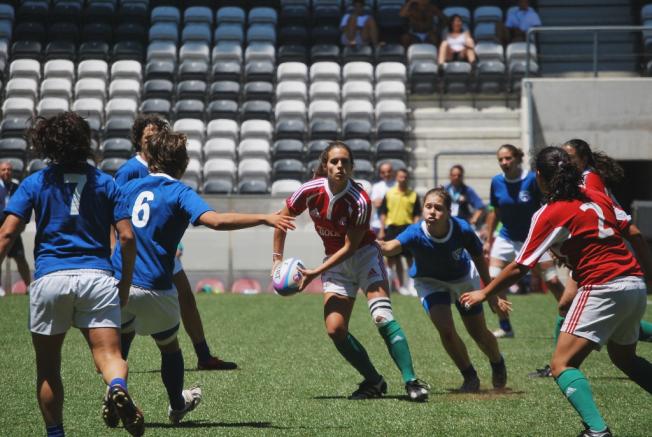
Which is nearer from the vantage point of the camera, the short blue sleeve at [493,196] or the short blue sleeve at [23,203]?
the short blue sleeve at [23,203]

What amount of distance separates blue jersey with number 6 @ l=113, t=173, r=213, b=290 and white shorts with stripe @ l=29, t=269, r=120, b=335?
2.41 ft

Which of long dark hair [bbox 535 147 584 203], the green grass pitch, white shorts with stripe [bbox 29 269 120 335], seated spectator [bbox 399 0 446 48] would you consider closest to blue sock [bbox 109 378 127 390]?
white shorts with stripe [bbox 29 269 120 335]

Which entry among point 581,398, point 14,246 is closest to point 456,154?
point 14,246

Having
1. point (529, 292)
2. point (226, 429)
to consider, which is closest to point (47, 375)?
point (226, 429)

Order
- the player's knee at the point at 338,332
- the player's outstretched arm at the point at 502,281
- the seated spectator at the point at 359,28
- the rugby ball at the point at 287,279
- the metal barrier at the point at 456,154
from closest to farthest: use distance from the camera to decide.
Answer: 1. the player's outstretched arm at the point at 502,281
2. the rugby ball at the point at 287,279
3. the player's knee at the point at 338,332
4. the metal barrier at the point at 456,154
5. the seated spectator at the point at 359,28

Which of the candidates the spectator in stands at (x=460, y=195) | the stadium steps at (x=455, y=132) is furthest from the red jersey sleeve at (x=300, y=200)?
the stadium steps at (x=455, y=132)

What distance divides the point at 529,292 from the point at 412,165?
390 centimetres

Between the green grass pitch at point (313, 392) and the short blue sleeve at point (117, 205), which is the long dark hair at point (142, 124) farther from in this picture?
the short blue sleeve at point (117, 205)

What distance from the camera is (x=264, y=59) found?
71.5 ft

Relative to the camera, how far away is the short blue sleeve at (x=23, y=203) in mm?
4996


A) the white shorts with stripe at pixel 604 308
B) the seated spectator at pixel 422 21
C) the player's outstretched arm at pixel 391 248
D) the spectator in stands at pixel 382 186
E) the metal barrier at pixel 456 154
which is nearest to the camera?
the white shorts with stripe at pixel 604 308

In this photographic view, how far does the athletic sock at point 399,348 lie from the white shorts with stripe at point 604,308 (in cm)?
188

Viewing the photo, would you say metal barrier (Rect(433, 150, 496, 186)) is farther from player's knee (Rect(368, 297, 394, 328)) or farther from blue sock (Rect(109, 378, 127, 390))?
blue sock (Rect(109, 378, 127, 390))

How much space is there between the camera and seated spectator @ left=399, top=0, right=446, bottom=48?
2136 cm
